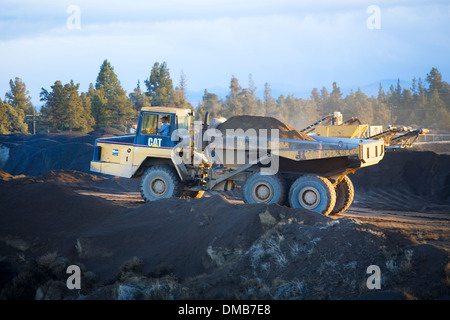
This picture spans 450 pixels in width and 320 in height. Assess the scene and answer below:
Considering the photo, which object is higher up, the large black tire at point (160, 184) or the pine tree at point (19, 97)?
the pine tree at point (19, 97)

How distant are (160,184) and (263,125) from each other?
380cm

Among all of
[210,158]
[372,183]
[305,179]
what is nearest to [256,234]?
[305,179]

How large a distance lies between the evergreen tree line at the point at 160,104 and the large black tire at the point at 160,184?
8.57 m

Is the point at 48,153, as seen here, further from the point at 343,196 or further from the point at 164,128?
the point at 343,196

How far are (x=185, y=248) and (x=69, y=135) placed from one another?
2840 cm

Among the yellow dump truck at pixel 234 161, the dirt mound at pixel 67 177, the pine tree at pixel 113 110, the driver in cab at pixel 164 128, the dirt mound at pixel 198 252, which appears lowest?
the dirt mound at pixel 198 252

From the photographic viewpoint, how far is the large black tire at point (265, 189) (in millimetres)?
13562

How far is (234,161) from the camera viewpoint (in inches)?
557

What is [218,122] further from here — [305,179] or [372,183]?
[372,183]

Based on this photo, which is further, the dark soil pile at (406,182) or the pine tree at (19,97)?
the pine tree at (19,97)

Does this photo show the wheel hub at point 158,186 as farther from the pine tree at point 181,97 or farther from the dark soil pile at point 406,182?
the pine tree at point 181,97

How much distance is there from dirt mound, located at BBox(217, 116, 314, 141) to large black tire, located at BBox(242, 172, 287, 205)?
4.01 feet

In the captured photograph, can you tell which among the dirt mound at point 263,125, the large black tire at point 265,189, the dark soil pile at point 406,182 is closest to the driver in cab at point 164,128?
the dirt mound at point 263,125

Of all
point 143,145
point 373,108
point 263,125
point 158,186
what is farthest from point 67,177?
point 373,108
